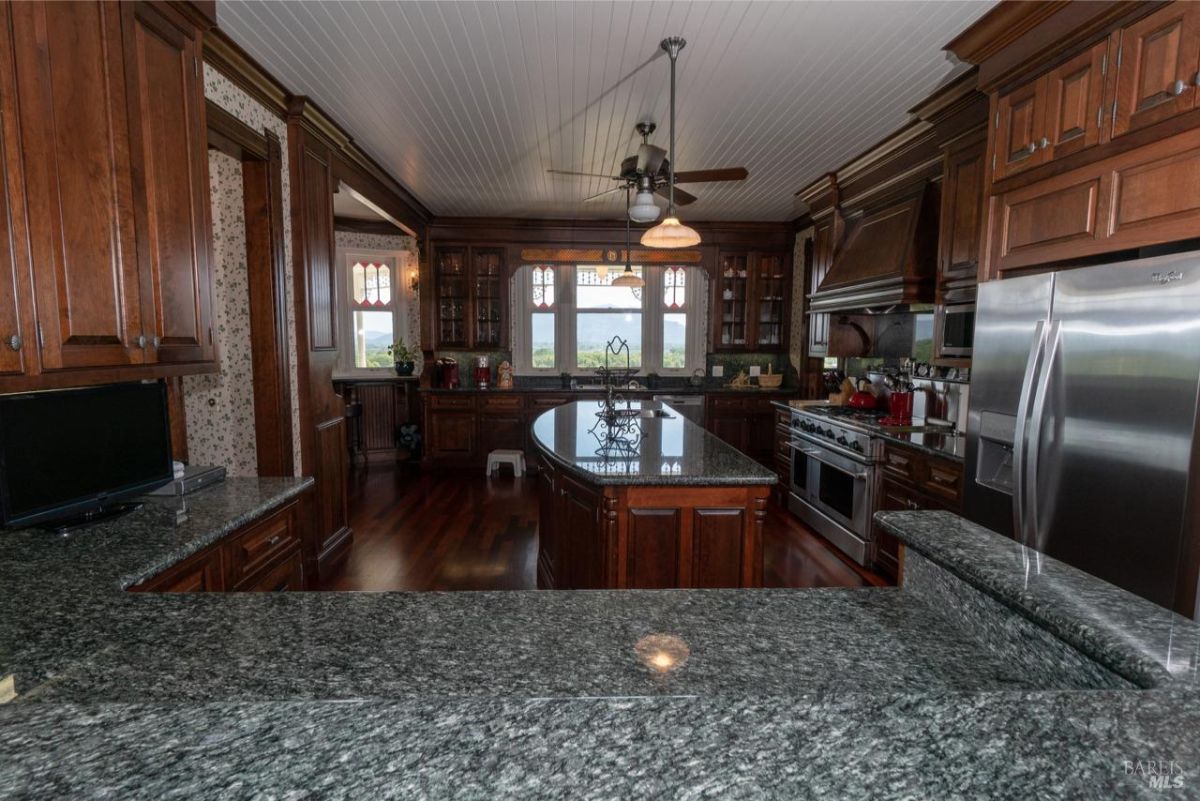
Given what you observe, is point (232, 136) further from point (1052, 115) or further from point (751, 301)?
point (751, 301)

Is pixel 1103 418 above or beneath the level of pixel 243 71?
beneath

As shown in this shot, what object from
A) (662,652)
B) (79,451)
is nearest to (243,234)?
(79,451)

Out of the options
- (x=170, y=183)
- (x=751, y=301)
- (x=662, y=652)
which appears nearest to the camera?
(x=662, y=652)

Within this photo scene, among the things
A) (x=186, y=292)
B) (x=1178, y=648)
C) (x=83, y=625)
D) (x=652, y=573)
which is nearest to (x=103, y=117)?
(x=186, y=292)

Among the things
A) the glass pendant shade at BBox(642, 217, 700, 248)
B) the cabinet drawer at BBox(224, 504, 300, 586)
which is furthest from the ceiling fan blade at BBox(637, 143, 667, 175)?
the cabinet drawer at BBox(224, 504, 300, 586)

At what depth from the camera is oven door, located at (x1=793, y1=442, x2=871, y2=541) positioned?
3.67 metres

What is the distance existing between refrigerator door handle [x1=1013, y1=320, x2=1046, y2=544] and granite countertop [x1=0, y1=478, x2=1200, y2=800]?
54.8 inches

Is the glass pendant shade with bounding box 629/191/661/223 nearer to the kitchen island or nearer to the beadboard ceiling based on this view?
the beadboard ceiling

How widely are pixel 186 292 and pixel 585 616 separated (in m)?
1.86

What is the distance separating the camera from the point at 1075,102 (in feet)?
7.10

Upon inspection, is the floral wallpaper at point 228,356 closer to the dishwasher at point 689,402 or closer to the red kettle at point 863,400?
the dishwasher at point 689,402

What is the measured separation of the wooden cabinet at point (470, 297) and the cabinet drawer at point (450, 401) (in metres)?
0.64

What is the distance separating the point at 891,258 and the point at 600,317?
3.78 meters

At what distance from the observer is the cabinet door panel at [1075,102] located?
2.06 metres
